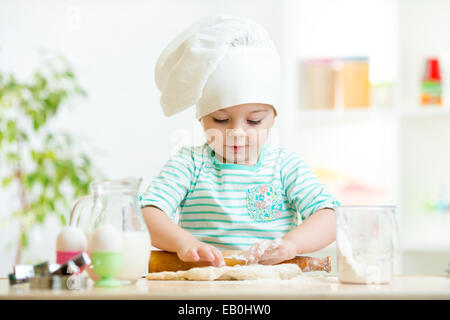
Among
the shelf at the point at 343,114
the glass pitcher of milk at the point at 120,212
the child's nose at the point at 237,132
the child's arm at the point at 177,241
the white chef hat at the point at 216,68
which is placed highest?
the shelf at the point at 343,114

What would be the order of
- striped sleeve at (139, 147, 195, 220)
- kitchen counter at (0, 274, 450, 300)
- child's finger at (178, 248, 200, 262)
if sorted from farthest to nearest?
1. striped sleeve at (139, 147, 195, 220)
2. child's finger at (178, 248, 200, 262)
3. kitchen counter at (0, 274, 450, 300)

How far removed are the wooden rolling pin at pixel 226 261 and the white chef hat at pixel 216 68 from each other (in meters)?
0.29

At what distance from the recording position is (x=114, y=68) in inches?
129

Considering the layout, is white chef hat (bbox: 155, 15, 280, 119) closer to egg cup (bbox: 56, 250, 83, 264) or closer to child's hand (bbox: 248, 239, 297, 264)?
child's hand (bbox: 248, 239, 297, 264)

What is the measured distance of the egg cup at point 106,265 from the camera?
2.21ft

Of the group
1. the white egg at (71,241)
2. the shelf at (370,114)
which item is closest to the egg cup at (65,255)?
the white egg at (71,241)

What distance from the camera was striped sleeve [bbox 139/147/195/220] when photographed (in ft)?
3.53

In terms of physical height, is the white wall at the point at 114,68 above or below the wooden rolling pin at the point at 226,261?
above

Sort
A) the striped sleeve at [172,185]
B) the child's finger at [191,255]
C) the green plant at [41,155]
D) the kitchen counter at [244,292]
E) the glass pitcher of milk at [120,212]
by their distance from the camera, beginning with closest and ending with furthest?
the kitchen counter at [244,292] → the glass pitcher of milk at [120,212] → the child's finger at [191,255] → the striped sleeve at [172,185] → the green plant at [41,155]

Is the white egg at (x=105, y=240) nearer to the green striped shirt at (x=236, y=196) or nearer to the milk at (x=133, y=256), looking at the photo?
the milk at (x=133, y=256)

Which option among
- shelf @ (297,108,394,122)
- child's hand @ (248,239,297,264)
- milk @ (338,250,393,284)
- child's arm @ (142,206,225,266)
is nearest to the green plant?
shelf @ (297,108,394,122)

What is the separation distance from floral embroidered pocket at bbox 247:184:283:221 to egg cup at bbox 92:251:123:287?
1.55ft

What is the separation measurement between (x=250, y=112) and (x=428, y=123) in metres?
1.99

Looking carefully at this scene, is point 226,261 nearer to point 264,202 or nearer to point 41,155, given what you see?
point 264,202
